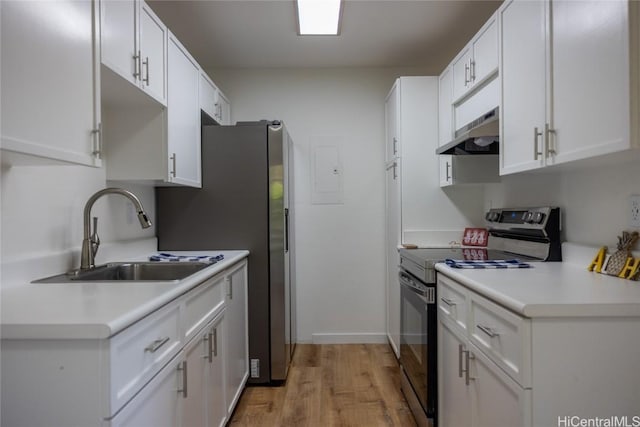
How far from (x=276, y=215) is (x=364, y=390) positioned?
4.19 ft

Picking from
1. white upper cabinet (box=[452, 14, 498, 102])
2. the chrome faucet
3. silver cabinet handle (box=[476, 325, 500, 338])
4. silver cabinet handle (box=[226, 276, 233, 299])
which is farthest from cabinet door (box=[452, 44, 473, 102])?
the chrome faucet

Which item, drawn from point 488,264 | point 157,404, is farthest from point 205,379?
point 488,264

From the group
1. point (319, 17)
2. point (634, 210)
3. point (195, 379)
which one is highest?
point (319, 17)

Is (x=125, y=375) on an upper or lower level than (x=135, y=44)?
lower

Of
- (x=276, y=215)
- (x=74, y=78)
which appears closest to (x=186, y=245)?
(x=276, y=215)

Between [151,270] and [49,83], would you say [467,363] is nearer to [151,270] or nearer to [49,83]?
[151,270]

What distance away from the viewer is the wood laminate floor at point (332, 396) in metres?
2.05

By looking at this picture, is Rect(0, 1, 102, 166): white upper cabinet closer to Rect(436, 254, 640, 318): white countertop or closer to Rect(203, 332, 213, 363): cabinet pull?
Rect(203, 332, 213, 363): cabinet pull

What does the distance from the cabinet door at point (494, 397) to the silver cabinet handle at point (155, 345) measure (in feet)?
3.48

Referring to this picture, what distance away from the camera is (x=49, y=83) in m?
1.10

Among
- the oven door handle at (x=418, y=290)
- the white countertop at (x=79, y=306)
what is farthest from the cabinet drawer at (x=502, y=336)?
the white countertop at (x=79, y=306)

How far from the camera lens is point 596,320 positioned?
99cm

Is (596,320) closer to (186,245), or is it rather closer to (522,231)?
(522,231)

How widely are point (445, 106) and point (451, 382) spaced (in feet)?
5.86
